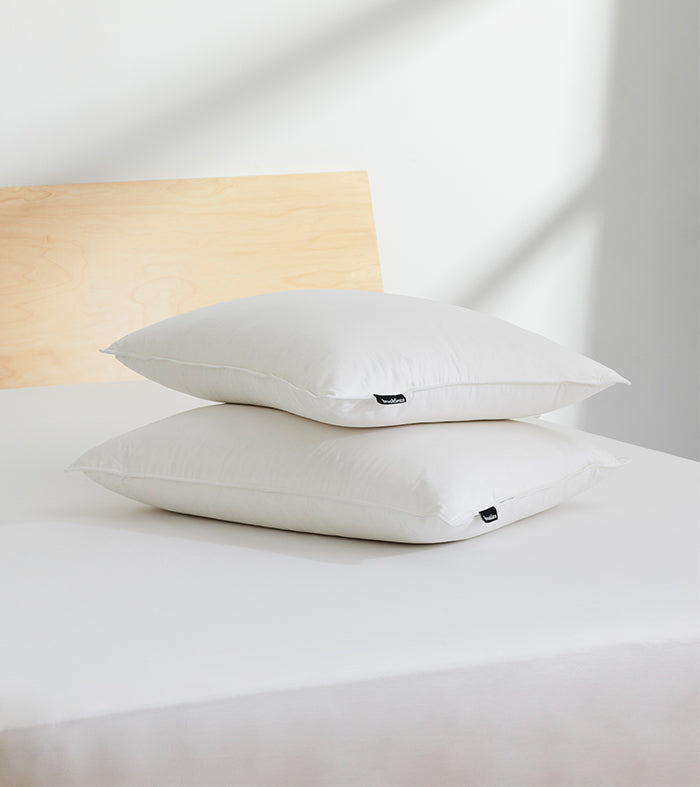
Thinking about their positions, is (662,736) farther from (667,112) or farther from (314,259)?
(667,112)

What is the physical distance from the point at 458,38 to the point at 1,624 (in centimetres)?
223

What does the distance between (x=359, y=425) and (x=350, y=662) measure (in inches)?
13.4

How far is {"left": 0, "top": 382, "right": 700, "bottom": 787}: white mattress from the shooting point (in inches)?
25.8

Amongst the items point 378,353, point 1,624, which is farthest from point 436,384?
point 1,624

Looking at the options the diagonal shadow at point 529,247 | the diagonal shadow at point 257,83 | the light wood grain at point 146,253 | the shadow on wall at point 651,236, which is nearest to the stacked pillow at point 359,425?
the light wood grain at point 146,253

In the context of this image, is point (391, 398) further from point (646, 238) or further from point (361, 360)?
point (646, 238)

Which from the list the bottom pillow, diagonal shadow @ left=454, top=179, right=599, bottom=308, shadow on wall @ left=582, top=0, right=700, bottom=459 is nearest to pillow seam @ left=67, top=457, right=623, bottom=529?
the bottom pillow

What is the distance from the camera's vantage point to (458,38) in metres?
2.60

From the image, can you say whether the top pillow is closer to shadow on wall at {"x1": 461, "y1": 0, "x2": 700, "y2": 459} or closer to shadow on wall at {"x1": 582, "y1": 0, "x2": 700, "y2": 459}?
shadow on wall at {"x1": 461, "y1": 0, "x2": 700, "y2": 459}

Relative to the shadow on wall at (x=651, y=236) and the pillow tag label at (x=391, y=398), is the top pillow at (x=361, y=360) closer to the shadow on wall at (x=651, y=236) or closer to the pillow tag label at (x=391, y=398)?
the pillow tag label at (x=391, y=398)

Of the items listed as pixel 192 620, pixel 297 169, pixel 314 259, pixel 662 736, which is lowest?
pixel 662 736

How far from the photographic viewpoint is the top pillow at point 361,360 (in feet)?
3.27

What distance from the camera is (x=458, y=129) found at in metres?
2.62

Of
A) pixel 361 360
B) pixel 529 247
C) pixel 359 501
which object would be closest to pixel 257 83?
pixel 529 247
